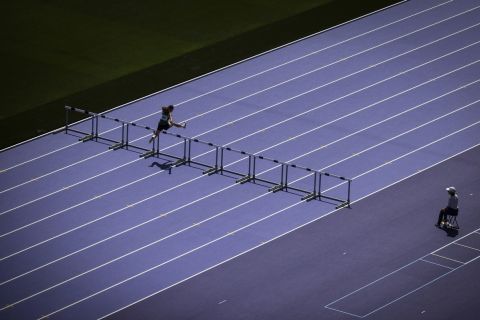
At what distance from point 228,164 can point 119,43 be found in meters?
9.26

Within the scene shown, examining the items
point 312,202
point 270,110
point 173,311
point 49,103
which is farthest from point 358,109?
point 173,311

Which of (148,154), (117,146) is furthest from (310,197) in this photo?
(117,146)

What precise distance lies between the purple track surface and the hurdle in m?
0.24

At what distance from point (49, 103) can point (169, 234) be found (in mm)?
9008

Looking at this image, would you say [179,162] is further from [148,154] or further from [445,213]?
[445,213]

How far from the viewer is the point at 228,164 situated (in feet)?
141

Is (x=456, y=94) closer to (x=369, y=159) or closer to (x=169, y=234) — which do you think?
(x=369, y=159)

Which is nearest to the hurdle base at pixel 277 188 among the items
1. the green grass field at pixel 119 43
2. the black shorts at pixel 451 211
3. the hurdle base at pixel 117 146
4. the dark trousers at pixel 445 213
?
the dark trousers at pixel 445 213

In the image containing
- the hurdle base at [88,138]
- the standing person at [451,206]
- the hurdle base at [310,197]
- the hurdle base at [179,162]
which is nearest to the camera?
the standing person at [451,206]

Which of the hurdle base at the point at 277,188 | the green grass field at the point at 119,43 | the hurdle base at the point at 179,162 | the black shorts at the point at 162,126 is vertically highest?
the green grass field at the point at 119,43

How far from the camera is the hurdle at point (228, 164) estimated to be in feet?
135

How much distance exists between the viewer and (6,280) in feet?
119

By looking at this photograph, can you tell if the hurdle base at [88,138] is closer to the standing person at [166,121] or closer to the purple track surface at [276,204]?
the purple track surface at [276,204]

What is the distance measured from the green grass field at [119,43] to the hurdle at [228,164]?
49.8 inches
